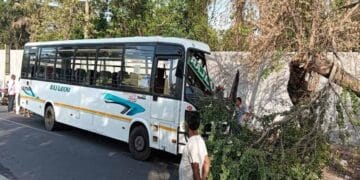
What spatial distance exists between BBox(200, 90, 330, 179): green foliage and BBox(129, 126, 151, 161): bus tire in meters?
3.67

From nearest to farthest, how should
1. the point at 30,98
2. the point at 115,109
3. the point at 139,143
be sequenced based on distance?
the point at 139,143 → the point at 115,109 → the point at 30,98

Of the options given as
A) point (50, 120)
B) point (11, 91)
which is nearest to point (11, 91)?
point (11, 91)

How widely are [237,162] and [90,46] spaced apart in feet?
25.3

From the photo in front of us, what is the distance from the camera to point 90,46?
13055 millimetres

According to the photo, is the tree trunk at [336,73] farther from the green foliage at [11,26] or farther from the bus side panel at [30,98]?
the green foliage at [11,26]

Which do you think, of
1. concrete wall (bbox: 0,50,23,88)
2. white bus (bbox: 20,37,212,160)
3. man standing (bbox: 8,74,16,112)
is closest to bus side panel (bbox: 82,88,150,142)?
white bus (bbox: 20,37,212,160)

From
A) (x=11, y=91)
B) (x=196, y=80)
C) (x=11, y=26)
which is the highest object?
(x=11, y=26)

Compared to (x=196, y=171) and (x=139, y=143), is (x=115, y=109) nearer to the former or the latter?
(x=139, y=143)

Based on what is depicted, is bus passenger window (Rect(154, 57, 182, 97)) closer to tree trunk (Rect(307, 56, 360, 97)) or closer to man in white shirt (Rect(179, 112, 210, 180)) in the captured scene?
tree trunk (Rect(307, 56, 360, 97))

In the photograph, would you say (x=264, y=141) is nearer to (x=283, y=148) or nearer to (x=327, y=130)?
(x=283, y=148)

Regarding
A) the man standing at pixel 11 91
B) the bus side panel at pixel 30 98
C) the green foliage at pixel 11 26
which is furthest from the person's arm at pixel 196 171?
the green foliage at pixel 11 26

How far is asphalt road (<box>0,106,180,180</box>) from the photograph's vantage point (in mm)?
9133

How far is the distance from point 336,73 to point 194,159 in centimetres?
341

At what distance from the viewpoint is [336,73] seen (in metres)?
7.56
